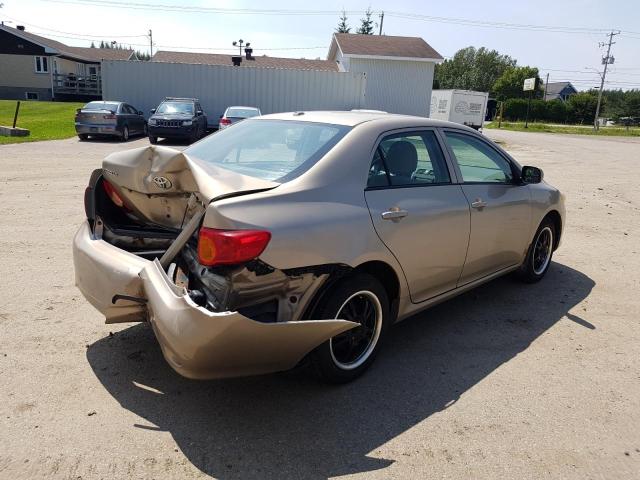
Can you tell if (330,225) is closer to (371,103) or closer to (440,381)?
(440,381)

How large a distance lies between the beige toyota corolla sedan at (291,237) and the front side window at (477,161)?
0.02m

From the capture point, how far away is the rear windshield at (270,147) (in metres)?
3.38

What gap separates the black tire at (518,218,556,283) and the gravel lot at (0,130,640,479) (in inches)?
13.4

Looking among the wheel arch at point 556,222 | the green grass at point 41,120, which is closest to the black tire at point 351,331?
the wheel arch at point 556,222

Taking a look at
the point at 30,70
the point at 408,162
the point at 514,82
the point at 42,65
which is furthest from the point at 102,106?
the point at 514,82

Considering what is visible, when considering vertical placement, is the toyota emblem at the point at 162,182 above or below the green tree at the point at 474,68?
below

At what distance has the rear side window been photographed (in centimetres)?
359

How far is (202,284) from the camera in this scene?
118 inches

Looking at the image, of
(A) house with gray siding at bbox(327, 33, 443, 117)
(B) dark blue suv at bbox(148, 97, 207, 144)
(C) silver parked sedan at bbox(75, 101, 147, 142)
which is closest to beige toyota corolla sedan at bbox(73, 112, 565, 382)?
(B) dark blue suv at bbox(148, 97, 207, 144)

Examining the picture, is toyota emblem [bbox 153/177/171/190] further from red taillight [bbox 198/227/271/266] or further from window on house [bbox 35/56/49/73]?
window on house [bbox 35/56/49/73]

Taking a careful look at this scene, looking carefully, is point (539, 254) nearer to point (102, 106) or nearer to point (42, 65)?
point (102, 106)

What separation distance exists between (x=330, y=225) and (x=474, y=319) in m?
2.20

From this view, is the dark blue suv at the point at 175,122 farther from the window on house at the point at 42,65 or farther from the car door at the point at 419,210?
the window on house at the point at 42,65

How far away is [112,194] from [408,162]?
2.21m
